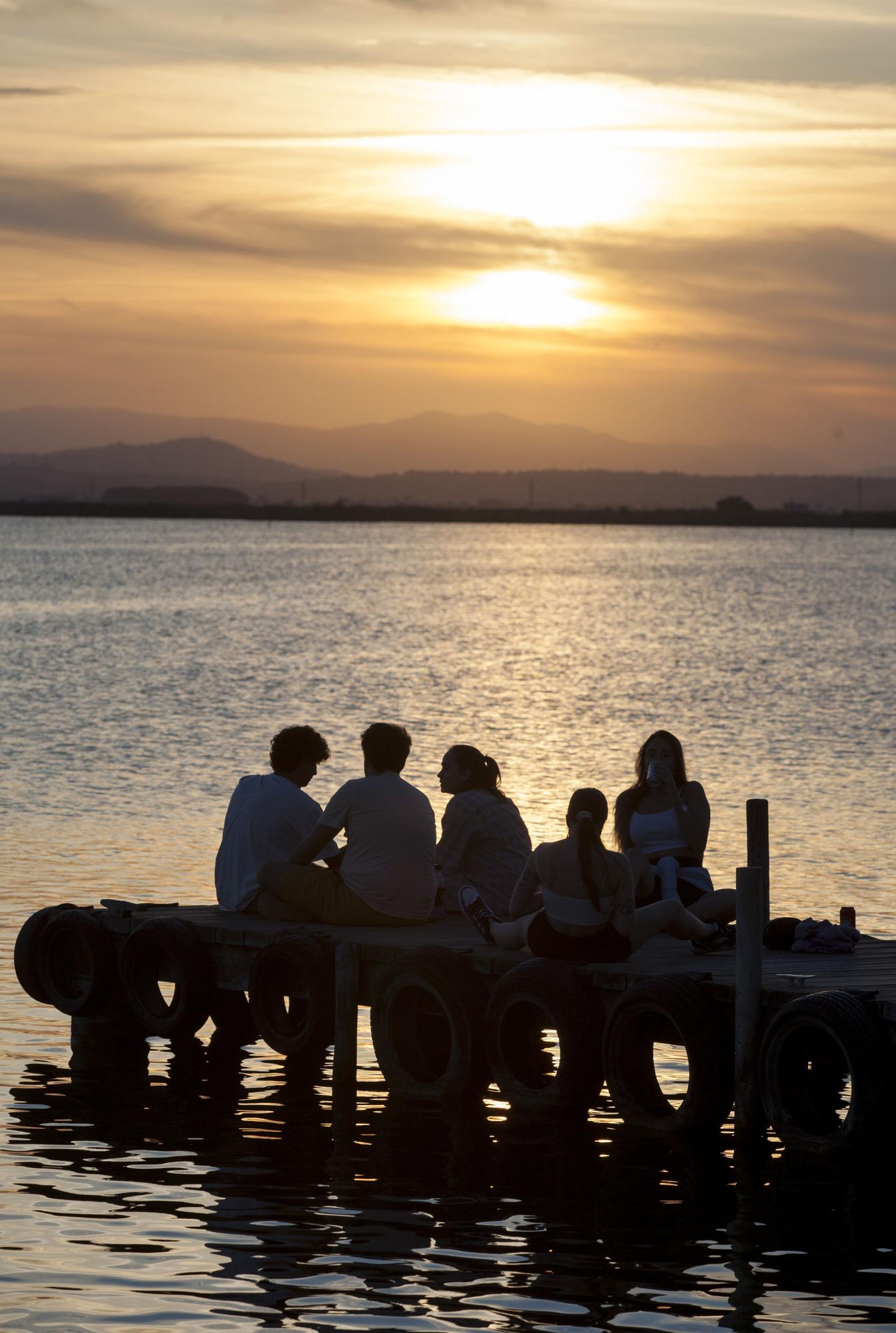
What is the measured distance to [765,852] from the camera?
13.5 metres

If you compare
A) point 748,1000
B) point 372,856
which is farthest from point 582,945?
point 372,856

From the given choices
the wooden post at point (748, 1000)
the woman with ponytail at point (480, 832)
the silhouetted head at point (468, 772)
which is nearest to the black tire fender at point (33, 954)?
the woman with ponytail at point (480, 832)

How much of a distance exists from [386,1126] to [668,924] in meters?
2.37

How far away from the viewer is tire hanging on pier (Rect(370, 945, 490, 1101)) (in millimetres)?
13086

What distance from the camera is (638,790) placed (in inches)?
575

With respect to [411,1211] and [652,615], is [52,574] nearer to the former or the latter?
[652,615]

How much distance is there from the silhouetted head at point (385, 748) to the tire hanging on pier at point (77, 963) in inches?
120

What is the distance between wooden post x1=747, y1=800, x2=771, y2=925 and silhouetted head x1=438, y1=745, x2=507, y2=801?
5.94 ft

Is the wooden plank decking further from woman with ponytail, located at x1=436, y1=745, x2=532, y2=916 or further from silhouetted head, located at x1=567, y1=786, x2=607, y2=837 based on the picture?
silhouetted head, located at x1=567, y1=786, x2=607, y2=837

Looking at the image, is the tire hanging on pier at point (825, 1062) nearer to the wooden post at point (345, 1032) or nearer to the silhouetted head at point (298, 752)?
the wooden post at point (345, 1032)

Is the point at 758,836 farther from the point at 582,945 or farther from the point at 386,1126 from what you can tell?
the point at 386,1126

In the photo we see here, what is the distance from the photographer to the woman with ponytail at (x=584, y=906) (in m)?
12.4

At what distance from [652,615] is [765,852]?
8931 centimetres

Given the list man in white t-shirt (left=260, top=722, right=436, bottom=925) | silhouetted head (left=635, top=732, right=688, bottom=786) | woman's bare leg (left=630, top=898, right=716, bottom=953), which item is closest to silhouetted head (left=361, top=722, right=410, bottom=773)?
man in white t-shirt (left=260, top=722, right=436, bottom=925)
